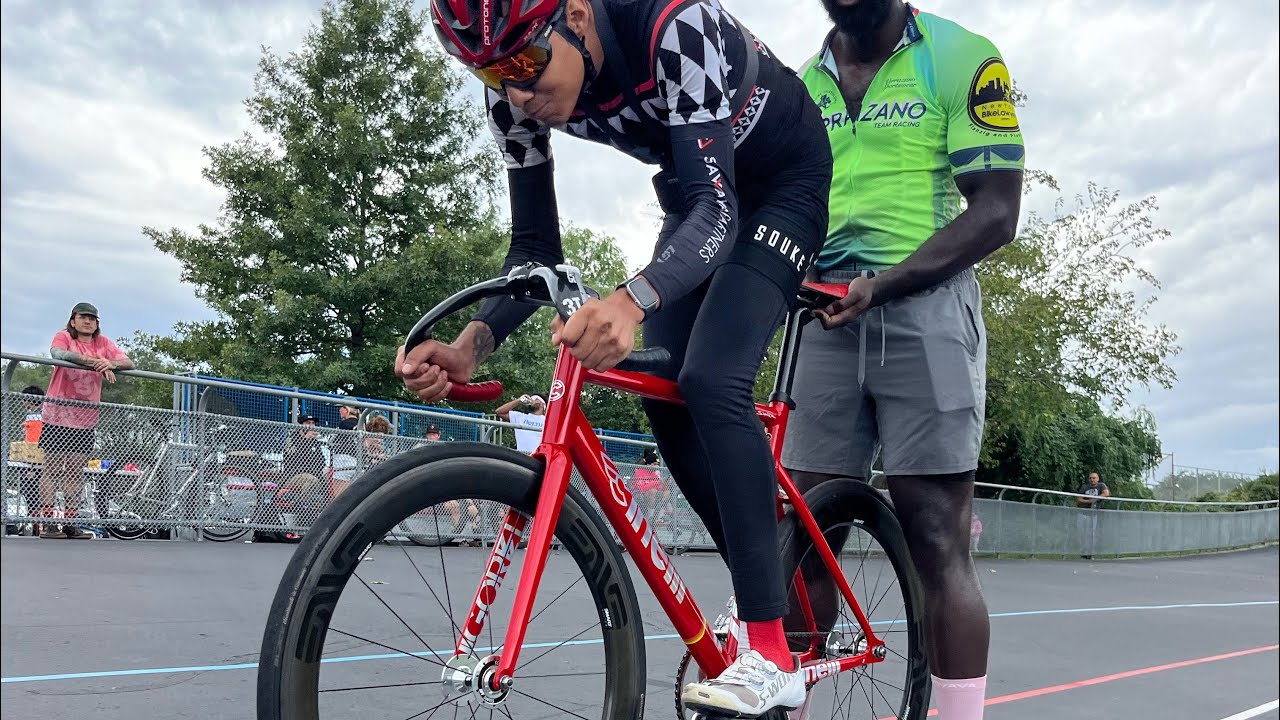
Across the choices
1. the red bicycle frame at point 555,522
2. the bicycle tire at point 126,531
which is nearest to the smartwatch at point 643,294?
the red bicycle frame at point 555,522

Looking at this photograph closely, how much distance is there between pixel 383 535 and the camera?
1.83 meters

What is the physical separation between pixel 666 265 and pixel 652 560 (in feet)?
2.45

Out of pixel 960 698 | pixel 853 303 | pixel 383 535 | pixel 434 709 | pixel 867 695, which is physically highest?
pixel 853 303

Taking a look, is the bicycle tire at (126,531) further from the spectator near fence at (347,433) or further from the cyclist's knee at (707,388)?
the cyclist's knee at (707,388)

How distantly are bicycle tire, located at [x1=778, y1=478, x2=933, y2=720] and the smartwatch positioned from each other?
3.95 ft

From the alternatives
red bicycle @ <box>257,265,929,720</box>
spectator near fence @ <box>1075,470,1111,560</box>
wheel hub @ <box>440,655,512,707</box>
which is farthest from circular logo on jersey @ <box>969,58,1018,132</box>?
spectator near fence @ <box>1075,470,1111,560</box>

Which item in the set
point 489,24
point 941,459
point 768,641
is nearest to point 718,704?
point 768,641

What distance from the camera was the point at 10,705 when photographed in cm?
360

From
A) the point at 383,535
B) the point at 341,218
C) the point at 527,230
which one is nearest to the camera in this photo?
the point at 383,535

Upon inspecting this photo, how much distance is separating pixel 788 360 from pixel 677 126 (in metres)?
1.03

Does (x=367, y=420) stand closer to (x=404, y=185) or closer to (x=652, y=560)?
(x=652, y=560)

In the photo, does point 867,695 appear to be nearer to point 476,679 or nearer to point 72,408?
point 476,679

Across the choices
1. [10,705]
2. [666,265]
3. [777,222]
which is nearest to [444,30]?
[666,265]

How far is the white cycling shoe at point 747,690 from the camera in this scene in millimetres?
2262
